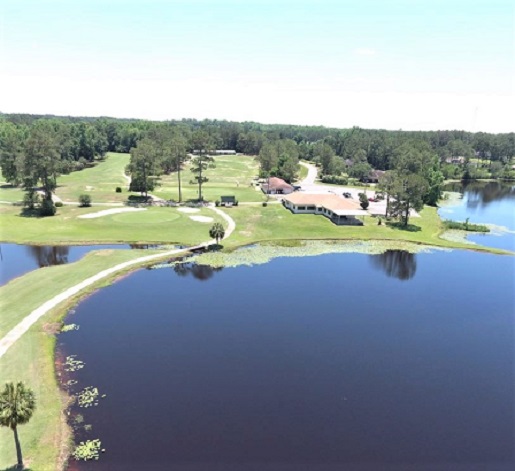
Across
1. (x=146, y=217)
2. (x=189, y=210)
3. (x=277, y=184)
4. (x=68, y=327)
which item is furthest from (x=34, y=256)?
(x=277, y=184)

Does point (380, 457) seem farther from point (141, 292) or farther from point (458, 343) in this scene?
point (141, 292)

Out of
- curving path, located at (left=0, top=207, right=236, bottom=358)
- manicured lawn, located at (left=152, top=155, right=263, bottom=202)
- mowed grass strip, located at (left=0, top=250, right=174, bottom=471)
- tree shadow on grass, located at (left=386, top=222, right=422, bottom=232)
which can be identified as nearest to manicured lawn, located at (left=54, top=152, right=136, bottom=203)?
manicured lawn, located at (left=152, top=155, right=263, bottom=202)

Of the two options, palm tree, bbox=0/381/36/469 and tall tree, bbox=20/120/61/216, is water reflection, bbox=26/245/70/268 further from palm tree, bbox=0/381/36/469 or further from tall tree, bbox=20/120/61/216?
palm tree, bbox=0/381/36/469

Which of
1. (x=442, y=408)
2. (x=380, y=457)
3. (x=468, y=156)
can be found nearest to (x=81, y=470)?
(x=380, y=457)

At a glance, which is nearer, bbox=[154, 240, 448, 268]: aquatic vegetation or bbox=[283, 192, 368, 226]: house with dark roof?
bbox=[154, 240, 448, 268]: aquatic vegetation

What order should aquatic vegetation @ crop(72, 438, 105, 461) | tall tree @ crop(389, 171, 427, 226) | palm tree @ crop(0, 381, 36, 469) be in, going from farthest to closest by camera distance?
tall tree @ crop(389, 171, 427, 226)
aquatic vegetation @ crop(72, 438, 105, 461)
palm tree @ crop(0, 381, 36, 469)

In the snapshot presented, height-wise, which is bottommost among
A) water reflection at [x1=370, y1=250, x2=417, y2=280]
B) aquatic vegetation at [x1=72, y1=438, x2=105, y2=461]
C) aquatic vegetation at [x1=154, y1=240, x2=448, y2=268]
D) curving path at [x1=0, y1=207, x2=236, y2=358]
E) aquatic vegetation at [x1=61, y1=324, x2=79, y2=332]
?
aquatic vegetation at [x1=72, y1=438, x2=105, y2=461]

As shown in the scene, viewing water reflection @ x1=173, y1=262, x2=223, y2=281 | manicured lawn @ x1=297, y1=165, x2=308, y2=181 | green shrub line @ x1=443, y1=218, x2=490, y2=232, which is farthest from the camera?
manicured lawn @ x1=297, y1=165, x2=308, y2=181

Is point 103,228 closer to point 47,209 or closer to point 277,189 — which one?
point 47,209

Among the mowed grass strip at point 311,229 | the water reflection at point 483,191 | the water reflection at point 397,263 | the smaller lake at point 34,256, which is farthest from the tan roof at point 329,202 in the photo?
the water reflection at point 483,191
